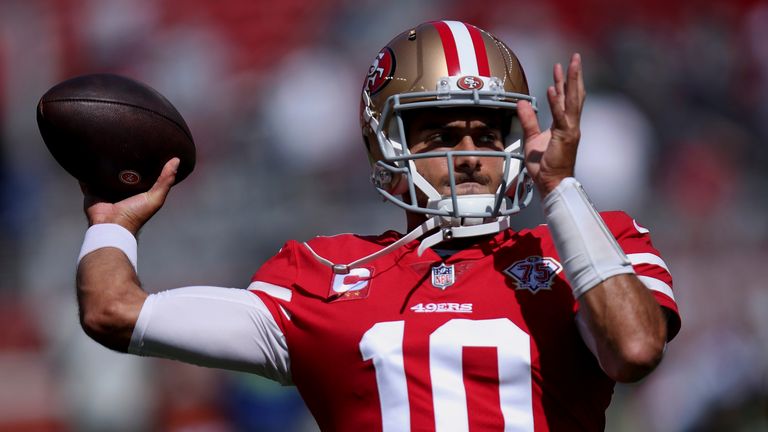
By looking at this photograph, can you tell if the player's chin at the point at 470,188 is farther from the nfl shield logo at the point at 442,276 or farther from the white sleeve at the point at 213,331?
the white sleeve at the point at 213,331

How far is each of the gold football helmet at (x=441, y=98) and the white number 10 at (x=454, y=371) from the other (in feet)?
0.94

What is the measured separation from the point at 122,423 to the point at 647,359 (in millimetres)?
4074

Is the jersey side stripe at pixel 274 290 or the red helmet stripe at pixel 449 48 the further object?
the red helmet stripe at pixel 449 48

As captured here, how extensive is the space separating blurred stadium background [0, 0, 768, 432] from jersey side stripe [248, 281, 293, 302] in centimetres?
300

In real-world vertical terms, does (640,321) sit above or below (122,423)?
above

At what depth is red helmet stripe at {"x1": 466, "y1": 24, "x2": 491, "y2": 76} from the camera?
241 centimetres

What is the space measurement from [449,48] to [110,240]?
0.90 meters

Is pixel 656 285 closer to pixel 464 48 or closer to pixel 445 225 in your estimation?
pixel 445 225

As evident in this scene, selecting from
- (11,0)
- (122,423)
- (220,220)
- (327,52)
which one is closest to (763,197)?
(327,52)

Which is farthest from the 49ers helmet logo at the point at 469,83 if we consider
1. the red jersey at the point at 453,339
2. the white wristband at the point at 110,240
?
the white wristband at the point at 110,240

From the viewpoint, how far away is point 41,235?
609 cm

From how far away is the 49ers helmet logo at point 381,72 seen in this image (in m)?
2.51

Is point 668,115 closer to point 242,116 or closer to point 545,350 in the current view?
point 242,116

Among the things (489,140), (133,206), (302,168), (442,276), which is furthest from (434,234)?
(302,168)
